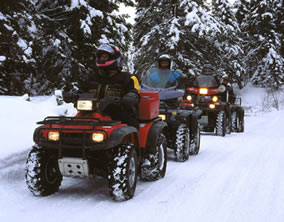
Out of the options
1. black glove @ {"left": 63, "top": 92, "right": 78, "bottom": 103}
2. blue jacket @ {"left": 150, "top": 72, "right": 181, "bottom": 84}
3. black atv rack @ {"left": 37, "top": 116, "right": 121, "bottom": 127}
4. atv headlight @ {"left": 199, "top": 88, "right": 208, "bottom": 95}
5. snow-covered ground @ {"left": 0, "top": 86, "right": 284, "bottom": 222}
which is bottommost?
snow-covered ground @ {"left": 0, "top": 86, "right": 284, "bottom": 222}

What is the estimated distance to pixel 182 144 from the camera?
8.70 meters

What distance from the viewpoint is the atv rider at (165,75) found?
30.8 ft

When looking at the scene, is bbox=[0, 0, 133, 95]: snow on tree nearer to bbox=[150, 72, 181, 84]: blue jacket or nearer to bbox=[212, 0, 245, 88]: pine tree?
bbox=[150, 72, 181, 84]: blue jacket

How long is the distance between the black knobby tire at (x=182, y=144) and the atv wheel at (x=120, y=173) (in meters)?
3.38

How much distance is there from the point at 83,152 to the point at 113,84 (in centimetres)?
134

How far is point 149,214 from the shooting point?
4836 millimetres

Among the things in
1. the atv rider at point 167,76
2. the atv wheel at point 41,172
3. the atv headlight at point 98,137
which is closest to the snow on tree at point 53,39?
the atv rider at point 167,76

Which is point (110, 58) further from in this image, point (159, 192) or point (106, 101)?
point (159, 192)

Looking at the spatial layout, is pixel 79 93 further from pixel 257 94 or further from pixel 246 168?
pixel 257 94

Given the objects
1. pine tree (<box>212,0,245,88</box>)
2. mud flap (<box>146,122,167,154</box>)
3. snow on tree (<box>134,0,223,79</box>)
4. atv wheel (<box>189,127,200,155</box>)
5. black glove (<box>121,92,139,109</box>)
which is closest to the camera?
black glove (<box>121,92,139,109</box>)

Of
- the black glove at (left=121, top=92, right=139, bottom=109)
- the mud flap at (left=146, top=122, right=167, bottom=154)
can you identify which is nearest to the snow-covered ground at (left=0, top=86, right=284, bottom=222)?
the mud flap at (left=146, top=122, right=167, bottom=154)

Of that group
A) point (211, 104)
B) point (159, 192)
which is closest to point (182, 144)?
point (159, 192)

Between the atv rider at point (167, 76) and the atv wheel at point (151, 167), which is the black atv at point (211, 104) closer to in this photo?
the atv rider at point (167, 76)

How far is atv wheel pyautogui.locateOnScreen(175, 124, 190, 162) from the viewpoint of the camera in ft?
28.4
